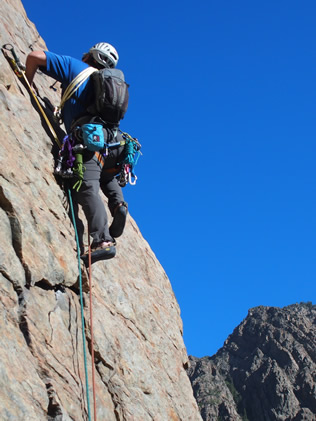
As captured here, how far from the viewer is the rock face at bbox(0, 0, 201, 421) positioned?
529 cm

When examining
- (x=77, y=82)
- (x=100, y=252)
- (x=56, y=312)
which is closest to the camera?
(x=56, y=312)

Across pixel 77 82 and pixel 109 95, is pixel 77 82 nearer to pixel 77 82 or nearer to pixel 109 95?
pixel 77 82

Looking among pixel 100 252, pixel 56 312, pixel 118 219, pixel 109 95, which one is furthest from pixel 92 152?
pixel 56 312

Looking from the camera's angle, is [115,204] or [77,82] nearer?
[77,82]

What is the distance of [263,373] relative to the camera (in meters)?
121

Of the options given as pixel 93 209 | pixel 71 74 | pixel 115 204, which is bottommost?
pixel 93 209

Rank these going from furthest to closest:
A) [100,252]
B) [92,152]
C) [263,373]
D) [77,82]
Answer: [263,373]
[77,82]
[92,152]
[100,252]

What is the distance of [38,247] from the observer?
6191 millimetres

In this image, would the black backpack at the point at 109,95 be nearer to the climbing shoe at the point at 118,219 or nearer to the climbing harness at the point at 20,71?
the climbing harness at the point at 20,71

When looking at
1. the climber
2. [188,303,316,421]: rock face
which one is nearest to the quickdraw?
the climber

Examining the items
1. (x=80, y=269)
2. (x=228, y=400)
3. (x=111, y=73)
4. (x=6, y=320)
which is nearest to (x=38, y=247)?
(x=80, y=269)

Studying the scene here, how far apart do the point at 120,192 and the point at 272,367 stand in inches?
4715

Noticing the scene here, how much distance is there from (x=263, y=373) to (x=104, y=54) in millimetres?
121014

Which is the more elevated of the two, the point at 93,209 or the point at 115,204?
the point at 115,204
